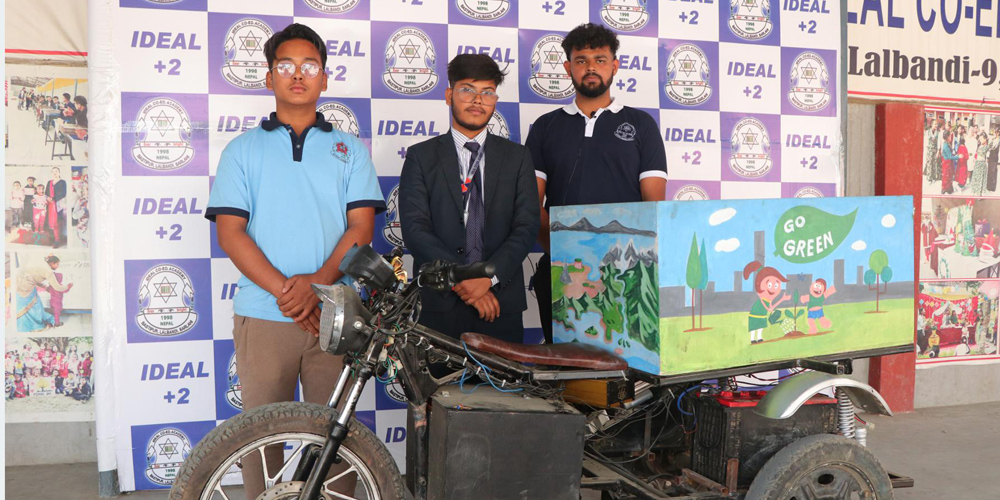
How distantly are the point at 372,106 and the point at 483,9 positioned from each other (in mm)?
795

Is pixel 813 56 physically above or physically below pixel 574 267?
above

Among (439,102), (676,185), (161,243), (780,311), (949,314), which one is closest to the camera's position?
(780,311)

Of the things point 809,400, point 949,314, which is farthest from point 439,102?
point 949,314

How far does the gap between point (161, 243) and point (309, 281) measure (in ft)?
4.69

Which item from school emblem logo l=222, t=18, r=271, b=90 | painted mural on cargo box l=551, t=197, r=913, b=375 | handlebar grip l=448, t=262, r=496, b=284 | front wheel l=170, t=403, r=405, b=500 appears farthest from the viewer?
school emblem logo l=222, t=18, r=271, b=90

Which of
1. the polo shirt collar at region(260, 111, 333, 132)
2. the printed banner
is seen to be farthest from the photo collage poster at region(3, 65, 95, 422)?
the printed banner

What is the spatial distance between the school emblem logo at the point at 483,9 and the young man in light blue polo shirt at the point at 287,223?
4.45 ft

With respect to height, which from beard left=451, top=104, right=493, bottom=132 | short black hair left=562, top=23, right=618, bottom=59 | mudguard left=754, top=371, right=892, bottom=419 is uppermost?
short black hair left=562, top=23, right=618, bottom=59

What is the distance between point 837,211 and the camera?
2.61 meters

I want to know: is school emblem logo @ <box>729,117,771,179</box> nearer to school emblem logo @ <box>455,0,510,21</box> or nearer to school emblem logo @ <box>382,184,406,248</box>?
school emblem logo @ <box>455,0,510,21</box>

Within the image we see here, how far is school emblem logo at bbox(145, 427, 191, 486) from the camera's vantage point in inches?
145

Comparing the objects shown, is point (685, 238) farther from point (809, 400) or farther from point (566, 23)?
point (566, 23)

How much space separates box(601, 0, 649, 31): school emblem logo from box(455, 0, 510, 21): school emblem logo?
571 mm

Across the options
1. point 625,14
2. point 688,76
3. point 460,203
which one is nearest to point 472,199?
point 460,203
